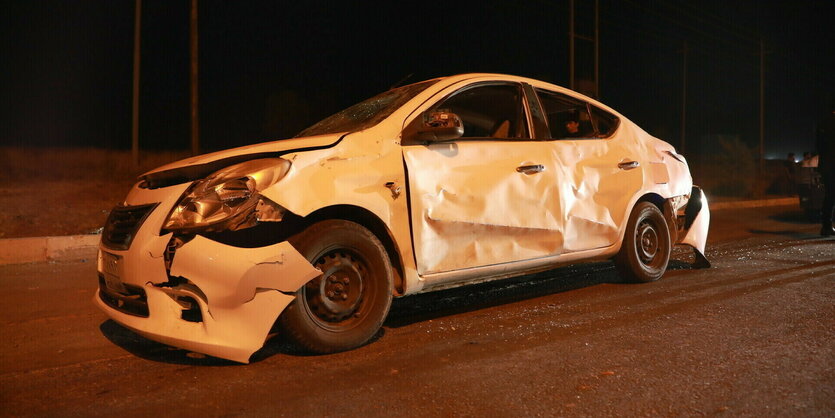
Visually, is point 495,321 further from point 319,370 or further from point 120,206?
point 120,206


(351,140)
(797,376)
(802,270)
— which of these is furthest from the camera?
(802,270)

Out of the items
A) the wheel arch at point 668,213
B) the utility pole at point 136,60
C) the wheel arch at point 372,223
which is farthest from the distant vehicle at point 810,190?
the utility pole at point 136,60

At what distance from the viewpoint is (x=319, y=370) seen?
10.0 ft

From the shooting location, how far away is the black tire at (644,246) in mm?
5141

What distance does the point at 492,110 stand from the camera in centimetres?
470

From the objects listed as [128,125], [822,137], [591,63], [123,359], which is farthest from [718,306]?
[591,63]

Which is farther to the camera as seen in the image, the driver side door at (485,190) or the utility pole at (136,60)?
the utility pole at (136,60)

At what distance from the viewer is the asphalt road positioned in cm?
259

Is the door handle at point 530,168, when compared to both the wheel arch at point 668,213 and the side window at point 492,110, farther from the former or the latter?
the wheel arch at point 668,213

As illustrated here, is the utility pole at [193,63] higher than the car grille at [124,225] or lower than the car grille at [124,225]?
higher

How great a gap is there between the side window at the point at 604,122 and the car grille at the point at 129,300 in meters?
3.66

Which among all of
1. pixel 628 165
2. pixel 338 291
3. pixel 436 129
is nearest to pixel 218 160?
pixel 338 291

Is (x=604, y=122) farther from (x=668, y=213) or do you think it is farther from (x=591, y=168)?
(x=668, y=213)

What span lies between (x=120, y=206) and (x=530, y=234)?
2519 mm
